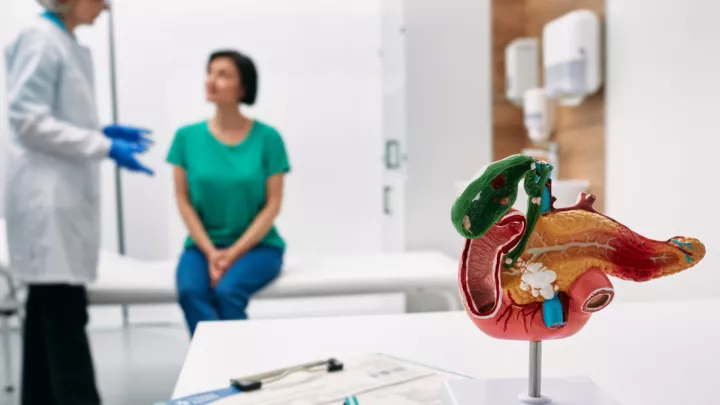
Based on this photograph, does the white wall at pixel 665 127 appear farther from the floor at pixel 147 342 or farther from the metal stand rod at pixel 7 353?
the metal stand rod at pixel 7 353

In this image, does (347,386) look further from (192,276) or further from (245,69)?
(245,69)

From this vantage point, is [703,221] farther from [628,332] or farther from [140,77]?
[140,77]

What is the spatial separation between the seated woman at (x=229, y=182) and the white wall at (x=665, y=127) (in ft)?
3.64

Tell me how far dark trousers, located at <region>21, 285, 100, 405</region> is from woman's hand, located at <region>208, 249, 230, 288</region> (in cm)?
39

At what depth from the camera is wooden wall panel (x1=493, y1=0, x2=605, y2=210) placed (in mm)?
2391

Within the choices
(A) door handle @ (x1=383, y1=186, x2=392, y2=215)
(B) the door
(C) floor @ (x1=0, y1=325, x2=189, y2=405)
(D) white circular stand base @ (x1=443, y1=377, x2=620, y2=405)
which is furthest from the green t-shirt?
(D) white circular stand base @ (x1=443, y1=377, x2=620, y2=405)

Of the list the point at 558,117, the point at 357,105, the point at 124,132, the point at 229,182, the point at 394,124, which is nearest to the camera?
the point at 229,182

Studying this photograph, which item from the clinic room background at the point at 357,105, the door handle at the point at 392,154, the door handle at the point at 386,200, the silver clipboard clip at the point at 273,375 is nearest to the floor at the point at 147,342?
the clinic room background at the point at 357,105

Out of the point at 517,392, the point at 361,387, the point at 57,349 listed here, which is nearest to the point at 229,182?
the point at 57,349

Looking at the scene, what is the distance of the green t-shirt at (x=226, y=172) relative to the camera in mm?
2303

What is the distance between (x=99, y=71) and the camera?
327cm

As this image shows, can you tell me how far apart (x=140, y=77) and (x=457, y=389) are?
2998 mm

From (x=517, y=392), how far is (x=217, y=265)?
167 cm

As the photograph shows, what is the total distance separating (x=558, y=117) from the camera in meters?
2.77
